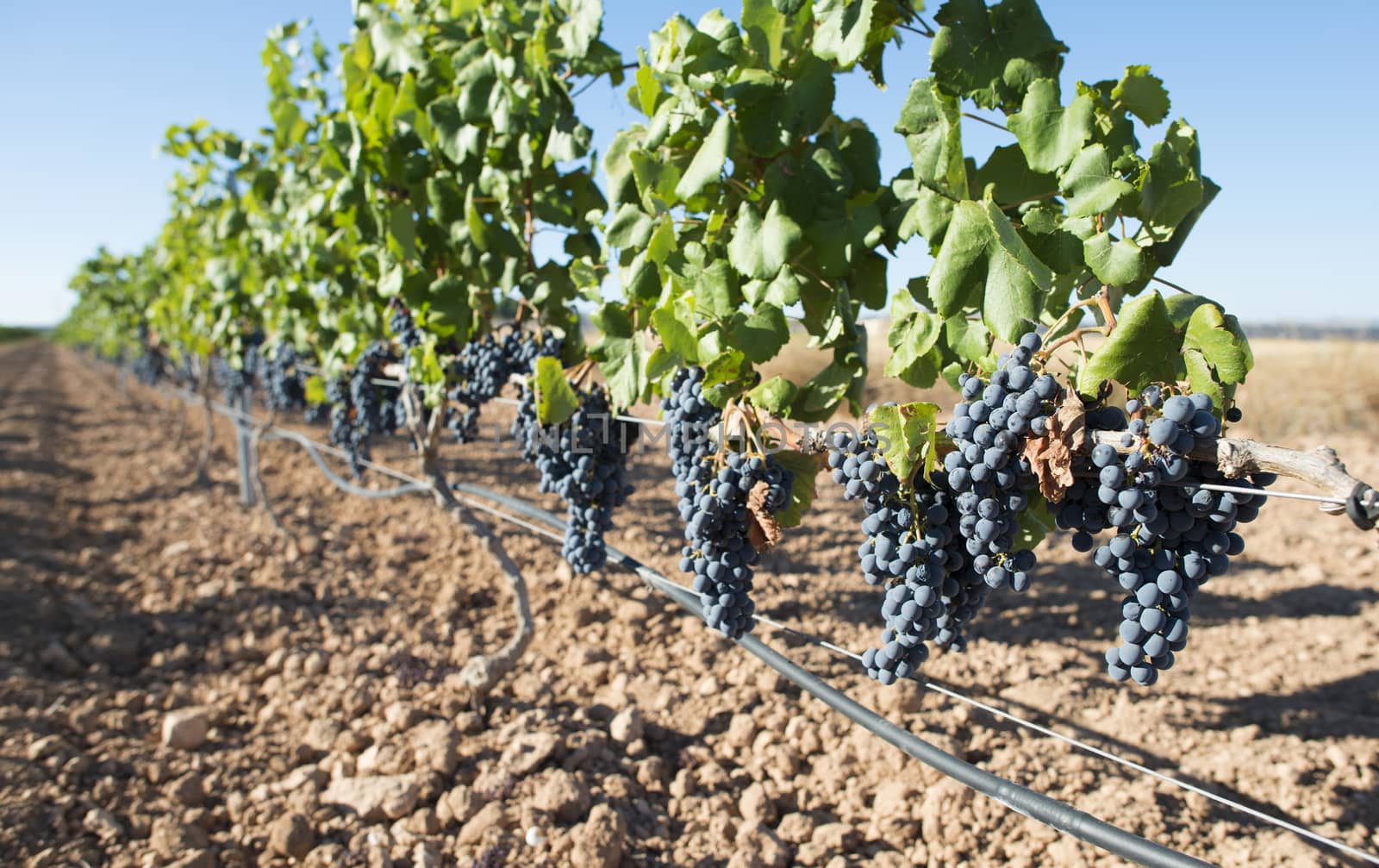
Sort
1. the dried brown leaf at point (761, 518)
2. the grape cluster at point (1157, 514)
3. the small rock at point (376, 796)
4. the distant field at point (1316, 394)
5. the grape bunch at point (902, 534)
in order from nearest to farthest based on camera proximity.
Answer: the grape cluster at point (1157, 514) < the grape bunch at point (902, 534) < the dried brown leaf at point (761, 518) < the small rock at point (376, 796) < the distant field at point (1316, 394)

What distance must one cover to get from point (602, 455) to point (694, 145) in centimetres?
99

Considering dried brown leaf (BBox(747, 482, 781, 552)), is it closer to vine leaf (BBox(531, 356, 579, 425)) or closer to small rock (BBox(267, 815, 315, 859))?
vine leaf (BBox(531, 356, 579, 425))

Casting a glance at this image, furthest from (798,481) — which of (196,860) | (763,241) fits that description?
(196,860)

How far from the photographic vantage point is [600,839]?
93.4 inches

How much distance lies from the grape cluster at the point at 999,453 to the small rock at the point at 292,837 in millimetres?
2327

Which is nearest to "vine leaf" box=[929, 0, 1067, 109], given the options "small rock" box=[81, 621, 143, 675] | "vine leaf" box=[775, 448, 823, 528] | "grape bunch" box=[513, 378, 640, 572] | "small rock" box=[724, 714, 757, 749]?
"vine leaf" box=[775, 448, 823, 528]

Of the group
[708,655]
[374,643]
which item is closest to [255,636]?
[374,643]

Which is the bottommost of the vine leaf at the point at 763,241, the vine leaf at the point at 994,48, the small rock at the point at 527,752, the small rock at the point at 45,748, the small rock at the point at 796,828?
the small rock at the point at 45,748

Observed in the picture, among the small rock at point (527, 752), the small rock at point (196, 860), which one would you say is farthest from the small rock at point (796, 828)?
the small rock at point (196, 860)

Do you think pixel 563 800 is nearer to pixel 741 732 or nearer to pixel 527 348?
pixel 741 732

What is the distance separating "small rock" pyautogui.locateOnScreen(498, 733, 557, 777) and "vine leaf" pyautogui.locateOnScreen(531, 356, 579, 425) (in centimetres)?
129

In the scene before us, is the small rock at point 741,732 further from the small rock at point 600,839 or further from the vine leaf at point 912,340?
the vine leaf at point 912,340

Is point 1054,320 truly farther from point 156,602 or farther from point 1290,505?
point 1290,505

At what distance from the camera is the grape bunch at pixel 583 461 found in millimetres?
2475
